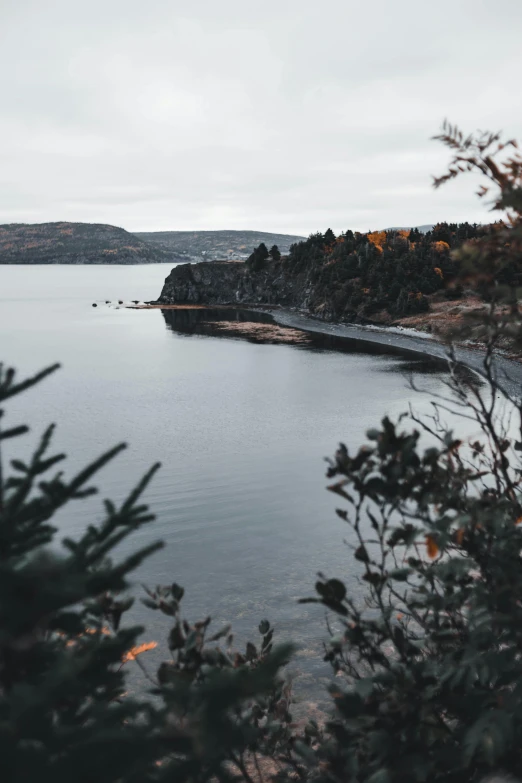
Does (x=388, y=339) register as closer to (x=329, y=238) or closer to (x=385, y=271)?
(x=385, y=271)

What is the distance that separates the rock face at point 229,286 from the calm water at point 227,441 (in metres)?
Result: 43.0

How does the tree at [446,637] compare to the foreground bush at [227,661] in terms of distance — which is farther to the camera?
the tree at [446,637]

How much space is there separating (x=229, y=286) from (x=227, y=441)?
9951cm

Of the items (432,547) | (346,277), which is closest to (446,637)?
(432,547)

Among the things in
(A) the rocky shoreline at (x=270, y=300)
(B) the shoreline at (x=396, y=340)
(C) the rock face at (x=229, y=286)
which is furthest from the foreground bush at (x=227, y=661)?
(C) the rock face at (x=229, y=286)

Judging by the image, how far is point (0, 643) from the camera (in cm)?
143

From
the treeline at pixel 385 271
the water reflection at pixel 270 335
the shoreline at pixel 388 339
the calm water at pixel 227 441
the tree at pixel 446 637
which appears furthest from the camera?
the treeline at pixel 385 271

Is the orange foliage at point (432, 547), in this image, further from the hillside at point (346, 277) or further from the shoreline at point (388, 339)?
the hillside at point (346, 277)

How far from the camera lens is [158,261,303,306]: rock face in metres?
121

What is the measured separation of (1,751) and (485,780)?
2677 mm

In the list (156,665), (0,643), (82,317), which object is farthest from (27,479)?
(82,317)

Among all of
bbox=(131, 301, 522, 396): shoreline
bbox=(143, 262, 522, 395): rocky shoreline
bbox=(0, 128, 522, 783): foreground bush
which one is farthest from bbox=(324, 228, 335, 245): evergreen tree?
bbox=(0, 128, 522, 783): foreground bush

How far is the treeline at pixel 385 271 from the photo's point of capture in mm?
86312

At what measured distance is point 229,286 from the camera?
129 metres
